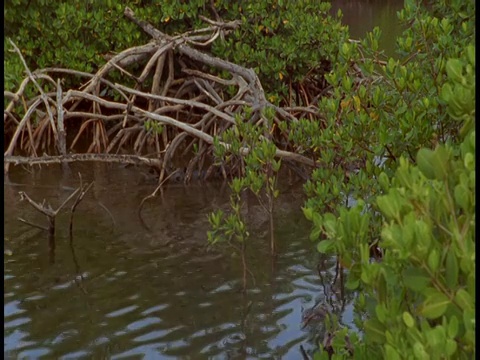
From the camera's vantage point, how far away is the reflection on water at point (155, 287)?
5.82 metres

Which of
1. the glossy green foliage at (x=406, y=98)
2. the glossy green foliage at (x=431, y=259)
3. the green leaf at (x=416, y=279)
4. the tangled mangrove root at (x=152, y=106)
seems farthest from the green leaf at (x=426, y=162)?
the tangled mangrove root at (x=152, y=106)

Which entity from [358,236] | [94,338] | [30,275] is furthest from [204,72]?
[358,236]

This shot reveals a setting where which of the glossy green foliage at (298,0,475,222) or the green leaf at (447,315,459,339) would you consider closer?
the green leaf at (447,315,459,339)

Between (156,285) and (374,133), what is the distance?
7.26 ft

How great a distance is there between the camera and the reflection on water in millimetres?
5816

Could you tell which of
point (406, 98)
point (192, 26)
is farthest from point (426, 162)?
point (192, 26)

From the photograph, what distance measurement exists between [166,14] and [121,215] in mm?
3173

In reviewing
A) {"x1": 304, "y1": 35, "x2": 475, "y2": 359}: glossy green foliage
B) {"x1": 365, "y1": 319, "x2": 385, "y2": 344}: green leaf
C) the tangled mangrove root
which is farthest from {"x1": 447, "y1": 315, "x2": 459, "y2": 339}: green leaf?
the tangled mangrove root

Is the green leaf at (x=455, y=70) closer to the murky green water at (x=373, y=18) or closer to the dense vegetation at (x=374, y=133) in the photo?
the dense vegetation at (x=374, y=133)

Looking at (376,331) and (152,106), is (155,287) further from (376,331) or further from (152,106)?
(152,106)

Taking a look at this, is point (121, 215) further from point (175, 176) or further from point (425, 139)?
point (425, 139)

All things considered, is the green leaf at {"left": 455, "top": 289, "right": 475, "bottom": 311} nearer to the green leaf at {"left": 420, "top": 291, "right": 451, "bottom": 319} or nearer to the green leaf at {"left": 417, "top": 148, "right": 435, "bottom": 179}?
the green leaf at {"left": 420, "top": 291, "right": 451, "bottom": 319}

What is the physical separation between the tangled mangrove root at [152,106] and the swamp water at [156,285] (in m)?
0.59

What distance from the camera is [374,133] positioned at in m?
5.40
